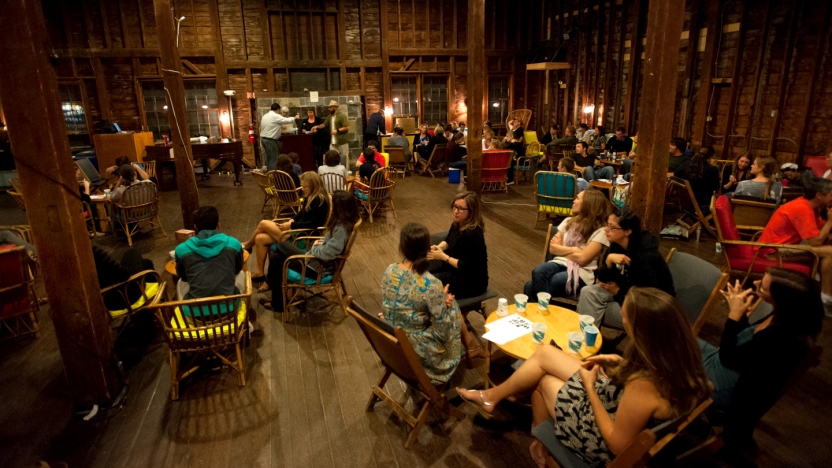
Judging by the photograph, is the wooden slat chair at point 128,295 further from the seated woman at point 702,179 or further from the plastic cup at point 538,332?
the seated woman at point 702,179

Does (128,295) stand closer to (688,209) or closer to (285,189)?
(285,189)

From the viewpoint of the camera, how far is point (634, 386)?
194 cm

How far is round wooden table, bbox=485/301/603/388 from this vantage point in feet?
8.96

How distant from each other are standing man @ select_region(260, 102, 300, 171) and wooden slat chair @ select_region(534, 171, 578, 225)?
215 inches

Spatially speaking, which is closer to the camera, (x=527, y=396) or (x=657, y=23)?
(x=527, y=396)

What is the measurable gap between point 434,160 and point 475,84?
168 inches

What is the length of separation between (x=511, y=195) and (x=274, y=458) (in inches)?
287

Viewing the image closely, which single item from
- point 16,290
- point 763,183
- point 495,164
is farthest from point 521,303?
point 495,164

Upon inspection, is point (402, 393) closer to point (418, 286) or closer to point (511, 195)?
point (418, 286)

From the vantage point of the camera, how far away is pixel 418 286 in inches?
105

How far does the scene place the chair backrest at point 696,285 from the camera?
117 inches

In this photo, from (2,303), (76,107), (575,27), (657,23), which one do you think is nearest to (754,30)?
(575,27)

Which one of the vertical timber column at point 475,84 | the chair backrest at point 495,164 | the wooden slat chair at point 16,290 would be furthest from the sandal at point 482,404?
the chair backrest at point 495,164

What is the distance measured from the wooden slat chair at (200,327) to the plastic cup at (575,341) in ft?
6.49
